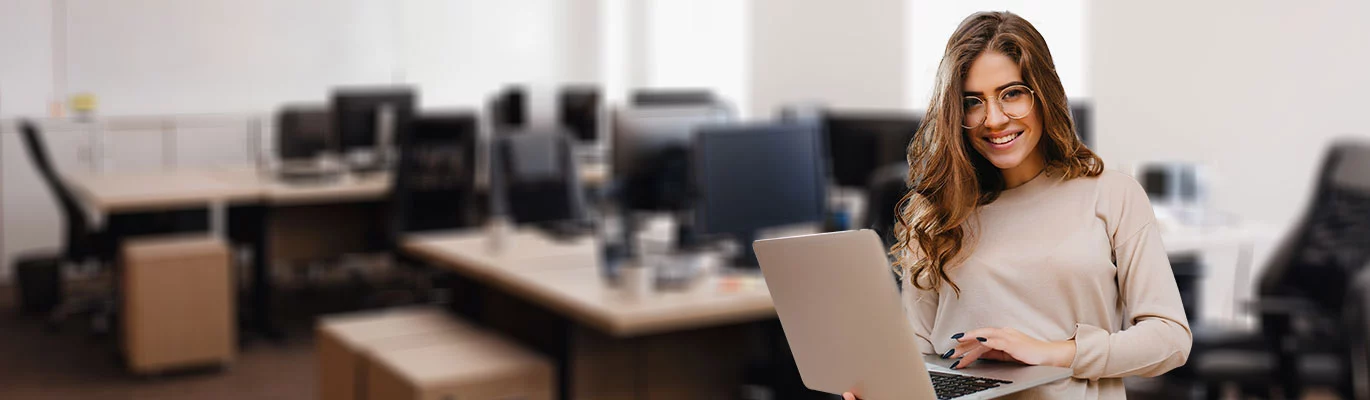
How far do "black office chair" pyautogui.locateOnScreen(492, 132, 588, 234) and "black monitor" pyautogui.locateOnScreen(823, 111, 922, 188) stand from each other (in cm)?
125

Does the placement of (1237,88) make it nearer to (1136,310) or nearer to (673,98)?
(673,98)

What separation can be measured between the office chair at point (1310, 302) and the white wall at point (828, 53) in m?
3.46

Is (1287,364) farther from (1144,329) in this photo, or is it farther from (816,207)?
(1144,329)

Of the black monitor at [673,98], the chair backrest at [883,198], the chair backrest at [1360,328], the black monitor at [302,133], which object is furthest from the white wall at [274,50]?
the chair backrest at [1360,328]

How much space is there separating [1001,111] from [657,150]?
9.76ft

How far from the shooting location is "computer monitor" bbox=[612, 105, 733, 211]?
3980mm

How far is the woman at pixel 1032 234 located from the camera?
41.6 inches

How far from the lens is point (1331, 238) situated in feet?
11.6

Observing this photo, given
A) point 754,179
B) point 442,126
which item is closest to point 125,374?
point 442,126

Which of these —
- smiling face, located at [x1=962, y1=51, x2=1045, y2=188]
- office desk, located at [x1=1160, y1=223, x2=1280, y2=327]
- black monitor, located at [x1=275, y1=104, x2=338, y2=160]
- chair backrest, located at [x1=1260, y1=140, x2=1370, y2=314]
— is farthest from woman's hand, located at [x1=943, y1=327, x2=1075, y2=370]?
black monitor, located at [x1=275, y1=104, x2=338, y2=160]

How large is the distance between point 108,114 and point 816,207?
567 cm

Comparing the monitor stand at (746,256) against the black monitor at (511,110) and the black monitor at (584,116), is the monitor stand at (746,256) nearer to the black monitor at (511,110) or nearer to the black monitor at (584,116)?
the black monitor at (584,116)

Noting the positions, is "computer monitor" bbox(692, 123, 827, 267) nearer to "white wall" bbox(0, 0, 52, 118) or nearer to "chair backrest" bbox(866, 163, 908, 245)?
"chair backrest" bbox(866, 163, 908, 245)

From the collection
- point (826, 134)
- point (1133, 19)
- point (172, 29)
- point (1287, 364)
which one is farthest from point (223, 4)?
point (1287, 364)
